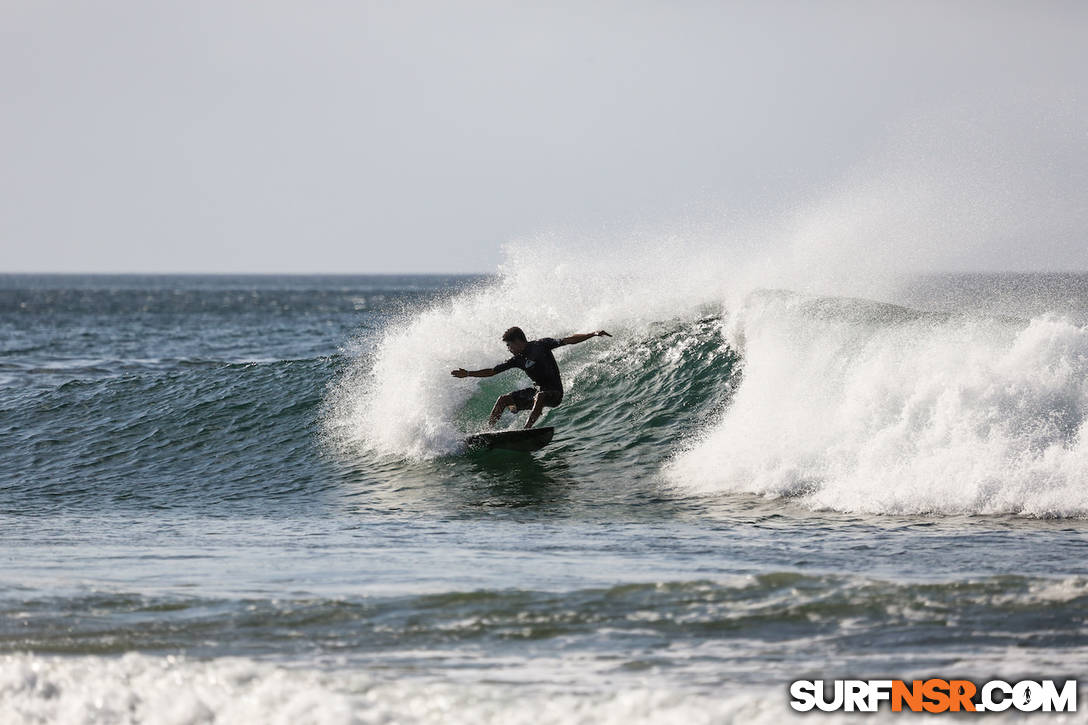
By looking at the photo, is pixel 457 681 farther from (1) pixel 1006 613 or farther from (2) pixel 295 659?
(1) pixel 1006 613

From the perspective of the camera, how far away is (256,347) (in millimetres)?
40312

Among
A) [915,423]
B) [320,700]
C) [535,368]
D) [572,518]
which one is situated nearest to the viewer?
[320,700]

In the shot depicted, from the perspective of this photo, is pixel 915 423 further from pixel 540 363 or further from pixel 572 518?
pixel 540 363

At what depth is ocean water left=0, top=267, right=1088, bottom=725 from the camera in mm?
6266

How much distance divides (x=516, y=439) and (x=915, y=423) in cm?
452

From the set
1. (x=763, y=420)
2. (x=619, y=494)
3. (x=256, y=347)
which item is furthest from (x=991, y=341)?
(x=256, y=347)

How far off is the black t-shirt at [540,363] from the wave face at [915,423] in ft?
5.67

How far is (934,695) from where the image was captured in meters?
5.74

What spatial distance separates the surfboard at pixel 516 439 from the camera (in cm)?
1343

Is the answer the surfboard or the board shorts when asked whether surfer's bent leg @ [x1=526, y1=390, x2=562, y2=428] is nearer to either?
the board shorts

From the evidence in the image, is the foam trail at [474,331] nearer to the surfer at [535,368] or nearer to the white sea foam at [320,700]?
the surfer at [535,368]

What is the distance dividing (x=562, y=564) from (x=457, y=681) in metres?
2.53

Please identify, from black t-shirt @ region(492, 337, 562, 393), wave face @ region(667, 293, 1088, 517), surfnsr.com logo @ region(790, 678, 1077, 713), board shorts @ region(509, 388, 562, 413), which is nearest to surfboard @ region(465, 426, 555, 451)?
board shorts @ region(509, 388, 562, 413)

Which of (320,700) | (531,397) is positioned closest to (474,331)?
(531,397)
